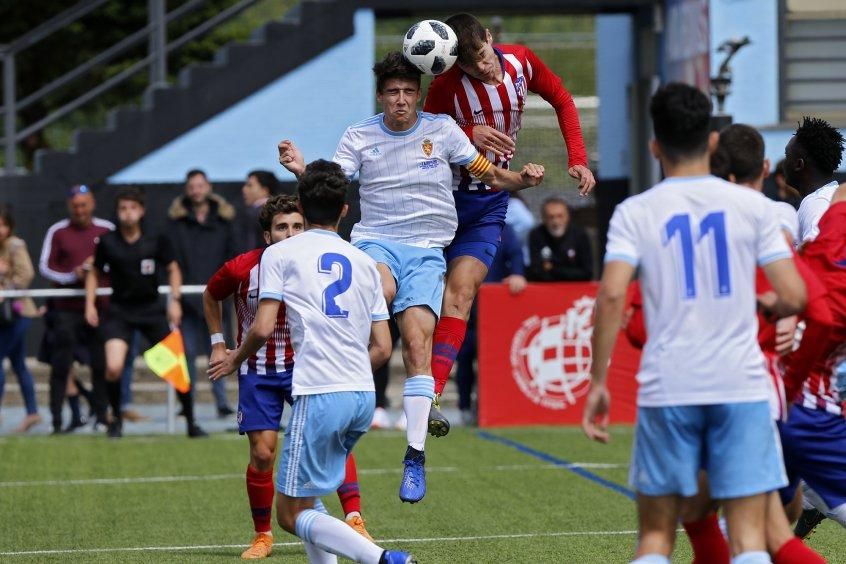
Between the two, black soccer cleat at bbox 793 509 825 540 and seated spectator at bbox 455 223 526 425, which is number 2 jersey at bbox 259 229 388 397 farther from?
seated spectator at bbox 455 223 526 425

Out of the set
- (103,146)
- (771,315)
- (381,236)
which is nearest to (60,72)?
(103,146)

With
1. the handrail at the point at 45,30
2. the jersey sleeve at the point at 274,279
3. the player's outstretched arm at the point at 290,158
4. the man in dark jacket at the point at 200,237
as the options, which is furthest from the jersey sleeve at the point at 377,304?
the handrail at the point at 45,30

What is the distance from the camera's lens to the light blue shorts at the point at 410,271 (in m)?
8.34

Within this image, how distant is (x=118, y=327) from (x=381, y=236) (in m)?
6.48

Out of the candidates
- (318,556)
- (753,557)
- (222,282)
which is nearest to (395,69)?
(222,282)

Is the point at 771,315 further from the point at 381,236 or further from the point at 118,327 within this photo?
the point at 118,327

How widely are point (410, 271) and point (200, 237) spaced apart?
796 centimetres

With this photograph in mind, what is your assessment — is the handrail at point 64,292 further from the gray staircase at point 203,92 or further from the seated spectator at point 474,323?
the gray staircase at point 203,92

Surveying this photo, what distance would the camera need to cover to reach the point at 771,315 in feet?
18.2

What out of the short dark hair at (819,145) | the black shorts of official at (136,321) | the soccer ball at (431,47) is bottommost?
the black shorts of official at (136,321)

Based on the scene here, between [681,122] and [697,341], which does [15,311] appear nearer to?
[681,122]

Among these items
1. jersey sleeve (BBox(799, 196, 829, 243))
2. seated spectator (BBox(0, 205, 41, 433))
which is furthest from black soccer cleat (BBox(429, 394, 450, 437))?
seated spectator (BBox(0, 205, 41, 433))

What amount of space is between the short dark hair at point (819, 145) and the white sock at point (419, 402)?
2.44 meters

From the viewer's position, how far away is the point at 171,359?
14.2 metres
